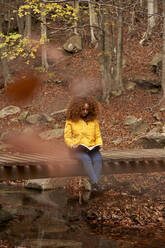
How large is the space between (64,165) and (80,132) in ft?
2.21

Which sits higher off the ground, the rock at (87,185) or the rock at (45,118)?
the rock at (45,118)

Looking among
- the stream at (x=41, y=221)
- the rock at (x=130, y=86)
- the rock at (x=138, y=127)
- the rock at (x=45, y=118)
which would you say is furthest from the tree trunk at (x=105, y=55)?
the stream at (x=41, y=221)

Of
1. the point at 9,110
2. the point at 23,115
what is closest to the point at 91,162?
the point at 23,115

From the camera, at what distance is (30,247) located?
5.40 metres

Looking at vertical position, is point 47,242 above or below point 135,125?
below

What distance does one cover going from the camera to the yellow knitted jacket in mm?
6496

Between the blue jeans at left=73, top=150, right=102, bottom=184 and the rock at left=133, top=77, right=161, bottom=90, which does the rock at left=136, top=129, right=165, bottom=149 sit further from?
the rock at left=133, top=77, right=161, bottom=90

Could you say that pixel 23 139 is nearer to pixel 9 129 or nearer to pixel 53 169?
pixel 9 129

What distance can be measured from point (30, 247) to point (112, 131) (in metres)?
8.20

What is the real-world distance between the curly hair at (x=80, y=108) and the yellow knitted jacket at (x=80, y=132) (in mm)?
94

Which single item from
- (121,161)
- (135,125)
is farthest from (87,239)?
→ (135,125)

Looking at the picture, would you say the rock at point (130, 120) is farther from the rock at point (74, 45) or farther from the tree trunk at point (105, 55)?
the rock at point (74, 45)

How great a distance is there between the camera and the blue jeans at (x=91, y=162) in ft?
21.2

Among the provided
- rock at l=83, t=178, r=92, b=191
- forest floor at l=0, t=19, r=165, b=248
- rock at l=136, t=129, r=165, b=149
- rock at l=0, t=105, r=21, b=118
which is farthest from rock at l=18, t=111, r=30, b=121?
rock at l=83, t=178, r=92, b=191
